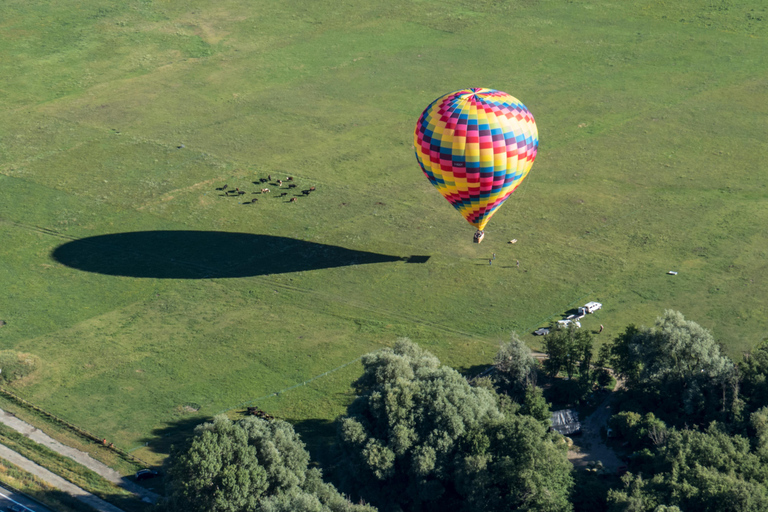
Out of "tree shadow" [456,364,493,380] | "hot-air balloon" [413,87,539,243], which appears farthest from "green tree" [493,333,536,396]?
"hot-air balloon" [413,87,539,243]

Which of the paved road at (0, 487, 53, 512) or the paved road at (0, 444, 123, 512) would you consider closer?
the paved road at (0, 487, 53, 512)

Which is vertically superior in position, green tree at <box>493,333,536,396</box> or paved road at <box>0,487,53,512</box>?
green tree at <box>493,333,536,396</box>

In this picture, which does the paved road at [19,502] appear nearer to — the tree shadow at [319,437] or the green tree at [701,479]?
the tree shadow at [319,437]

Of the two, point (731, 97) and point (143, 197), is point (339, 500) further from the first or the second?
point (731, 97)

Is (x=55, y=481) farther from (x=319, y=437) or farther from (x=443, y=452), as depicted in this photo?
(x=443, y=452)

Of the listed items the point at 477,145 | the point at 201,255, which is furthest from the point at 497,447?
the point at 201,255

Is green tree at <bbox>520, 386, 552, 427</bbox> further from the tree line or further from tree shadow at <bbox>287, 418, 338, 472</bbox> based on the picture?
tree shadow at <bbox>287, 418, 338, 472</bbox>

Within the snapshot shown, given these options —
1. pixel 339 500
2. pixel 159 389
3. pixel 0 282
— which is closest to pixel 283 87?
pixel 0 282

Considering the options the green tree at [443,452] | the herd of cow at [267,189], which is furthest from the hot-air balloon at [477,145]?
the green tree at [443,452]
